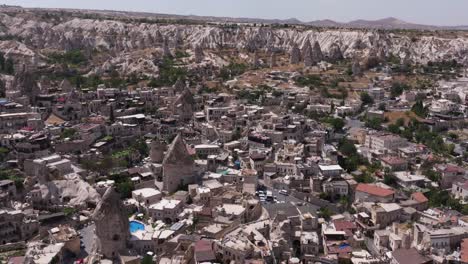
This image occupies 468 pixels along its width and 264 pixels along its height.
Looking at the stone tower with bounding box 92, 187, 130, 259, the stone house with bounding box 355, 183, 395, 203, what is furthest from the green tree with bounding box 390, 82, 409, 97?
the stone tower with bounding box 92, 187, 130, 259

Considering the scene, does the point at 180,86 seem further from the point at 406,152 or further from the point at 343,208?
the point at 343,208

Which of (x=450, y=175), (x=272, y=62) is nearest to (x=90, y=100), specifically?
(x=450, y=175)

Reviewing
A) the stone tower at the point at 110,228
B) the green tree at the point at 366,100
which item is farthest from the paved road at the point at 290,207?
the green tree at the point at 366,100

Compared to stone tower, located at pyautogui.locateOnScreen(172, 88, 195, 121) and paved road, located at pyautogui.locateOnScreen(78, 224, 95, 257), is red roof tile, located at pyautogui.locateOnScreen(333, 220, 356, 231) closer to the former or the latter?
paved road, located at pyautogui.locateOnScreen(78, 224, 95, 257)

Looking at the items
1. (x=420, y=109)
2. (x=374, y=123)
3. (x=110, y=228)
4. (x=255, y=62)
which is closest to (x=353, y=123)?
(x=374, y=123)

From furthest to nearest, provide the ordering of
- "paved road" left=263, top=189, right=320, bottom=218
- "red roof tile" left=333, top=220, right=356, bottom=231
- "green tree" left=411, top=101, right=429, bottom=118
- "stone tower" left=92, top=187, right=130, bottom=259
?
"green tree" left=411, top=101, right=429, bottom=118 < "paved road" left=263, top=189, right=320, bottom=218 < "red roof tile" left=333, top=220, right=356, bottom=231 < "stone tower" left=92, top=187, right=130, bottom=259

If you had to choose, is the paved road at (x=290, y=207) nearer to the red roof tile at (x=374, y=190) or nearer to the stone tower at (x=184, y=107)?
the red roof tile at (x=374, y=190)
